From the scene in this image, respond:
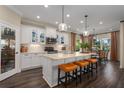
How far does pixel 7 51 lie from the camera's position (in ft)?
13.1

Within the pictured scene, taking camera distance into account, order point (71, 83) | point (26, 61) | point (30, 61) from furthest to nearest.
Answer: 1. point (30, 61)
2. point (26, 61)
3. point (71, 83)

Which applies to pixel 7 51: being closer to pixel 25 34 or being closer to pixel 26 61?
pixel 26 61

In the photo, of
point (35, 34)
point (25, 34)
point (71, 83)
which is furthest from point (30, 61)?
point (71, 83)

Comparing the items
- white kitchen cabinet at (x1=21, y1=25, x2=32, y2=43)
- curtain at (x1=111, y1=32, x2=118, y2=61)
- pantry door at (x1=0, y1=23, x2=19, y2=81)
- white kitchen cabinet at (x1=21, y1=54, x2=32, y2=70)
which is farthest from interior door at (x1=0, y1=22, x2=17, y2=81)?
curtain at (x1=111, y1=32, x2=118, y2=61)

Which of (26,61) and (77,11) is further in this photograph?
(26,61)

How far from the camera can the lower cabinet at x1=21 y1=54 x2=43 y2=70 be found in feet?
16.7

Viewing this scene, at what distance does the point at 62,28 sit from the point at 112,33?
727 cm

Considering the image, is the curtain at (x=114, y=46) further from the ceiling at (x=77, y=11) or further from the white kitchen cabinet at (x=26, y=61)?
the white kitchen cabinet at (x=26, y=61)

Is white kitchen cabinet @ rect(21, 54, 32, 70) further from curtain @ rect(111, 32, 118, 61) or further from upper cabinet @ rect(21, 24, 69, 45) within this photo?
curtain @ rect(111, 32, 118, 61)

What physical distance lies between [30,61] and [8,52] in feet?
5.29

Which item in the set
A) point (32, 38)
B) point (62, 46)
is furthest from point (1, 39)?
point (62, 46)

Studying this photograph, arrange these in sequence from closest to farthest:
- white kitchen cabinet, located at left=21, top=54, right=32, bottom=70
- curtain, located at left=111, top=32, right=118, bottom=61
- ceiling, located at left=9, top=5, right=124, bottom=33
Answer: ceiling, located at left=9, top=5, right=124, bottom=33 < white kitchen cabinet, located at left=21, top=54, right=32, bottom=70 < curtain, located at left=111, top=32, right=118, bottom=61

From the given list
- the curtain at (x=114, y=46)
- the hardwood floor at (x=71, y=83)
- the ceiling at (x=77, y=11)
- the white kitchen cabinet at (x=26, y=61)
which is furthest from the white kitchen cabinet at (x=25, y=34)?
the curtain at (x=114, y=46)

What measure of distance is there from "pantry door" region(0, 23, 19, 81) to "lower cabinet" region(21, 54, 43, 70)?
0.54m
